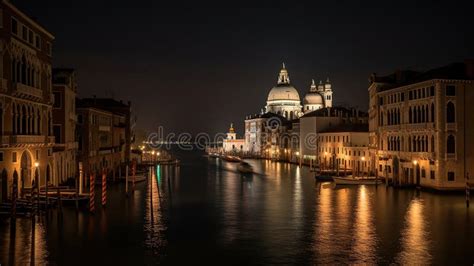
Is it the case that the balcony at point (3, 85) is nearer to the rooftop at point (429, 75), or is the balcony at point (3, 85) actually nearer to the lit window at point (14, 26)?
the lit window at point (14, 26)

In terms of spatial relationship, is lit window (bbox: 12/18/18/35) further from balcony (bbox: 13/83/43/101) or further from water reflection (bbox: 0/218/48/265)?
water reflection (bbox: 0/218/48/265)

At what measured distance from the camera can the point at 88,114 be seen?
113 ft

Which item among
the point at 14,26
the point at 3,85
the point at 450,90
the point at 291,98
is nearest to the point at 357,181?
the point at 450,90

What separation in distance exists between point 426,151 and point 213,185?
1399cm

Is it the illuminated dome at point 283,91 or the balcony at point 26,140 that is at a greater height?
the illuminated dome at point 283,91

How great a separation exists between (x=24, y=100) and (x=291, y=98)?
259ft

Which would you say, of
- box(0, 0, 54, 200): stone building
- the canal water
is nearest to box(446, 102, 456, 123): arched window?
the canal water

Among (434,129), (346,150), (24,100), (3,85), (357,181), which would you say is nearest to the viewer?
(3,85)

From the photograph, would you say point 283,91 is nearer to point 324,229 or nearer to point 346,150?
point 346,150

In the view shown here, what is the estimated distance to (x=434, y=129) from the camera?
29.6 m

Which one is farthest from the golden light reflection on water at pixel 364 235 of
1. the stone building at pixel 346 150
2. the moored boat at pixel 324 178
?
the stone building at pixel 346 150

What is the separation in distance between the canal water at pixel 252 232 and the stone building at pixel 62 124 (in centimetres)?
291

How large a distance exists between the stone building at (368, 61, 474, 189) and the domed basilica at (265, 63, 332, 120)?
54341 millimetres

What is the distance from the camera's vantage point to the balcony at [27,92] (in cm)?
2181
